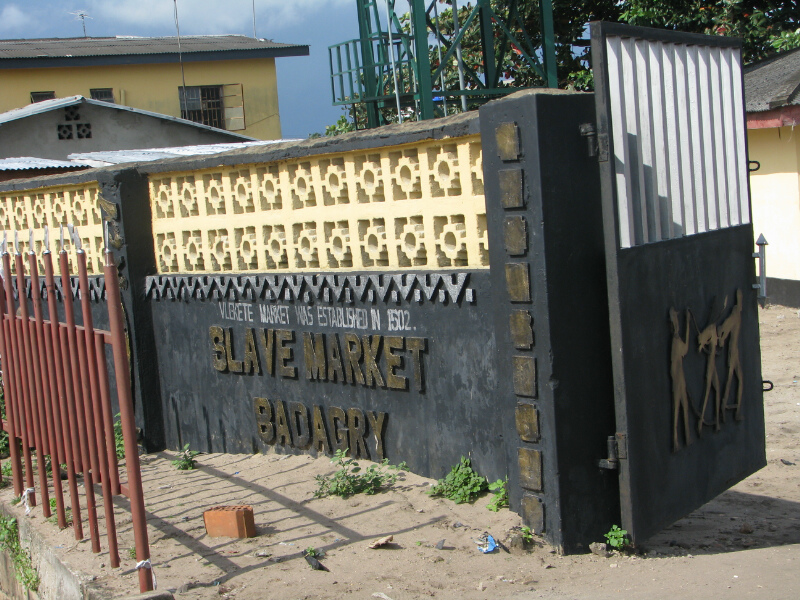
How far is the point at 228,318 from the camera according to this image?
20.2ft

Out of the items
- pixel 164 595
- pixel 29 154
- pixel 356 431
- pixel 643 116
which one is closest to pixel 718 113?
pixel 643 116

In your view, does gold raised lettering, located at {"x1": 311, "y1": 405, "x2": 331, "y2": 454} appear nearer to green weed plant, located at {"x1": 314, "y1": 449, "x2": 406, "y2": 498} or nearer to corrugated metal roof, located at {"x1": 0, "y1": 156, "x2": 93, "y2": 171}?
green weed plant, located at {"x1": 314, "y1": 449, "x2": 406, "y2": 498}

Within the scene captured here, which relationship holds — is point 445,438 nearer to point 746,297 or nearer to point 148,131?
point 746,297

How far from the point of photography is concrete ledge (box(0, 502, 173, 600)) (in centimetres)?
404

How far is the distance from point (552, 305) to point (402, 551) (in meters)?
1.36

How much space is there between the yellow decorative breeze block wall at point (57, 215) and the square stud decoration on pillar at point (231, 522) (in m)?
3.20

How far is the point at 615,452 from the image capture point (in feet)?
13.5

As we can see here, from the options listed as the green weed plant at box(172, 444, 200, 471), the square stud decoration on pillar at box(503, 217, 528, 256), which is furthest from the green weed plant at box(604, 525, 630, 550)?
the green weed plant at box(172, 444, 200, 471)

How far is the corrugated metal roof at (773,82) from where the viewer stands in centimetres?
Answer: 1159

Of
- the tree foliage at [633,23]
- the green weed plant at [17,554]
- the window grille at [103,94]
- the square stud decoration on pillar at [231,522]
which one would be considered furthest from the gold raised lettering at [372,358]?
the window grille at [103,94]

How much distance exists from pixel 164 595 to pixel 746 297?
351 centimetres

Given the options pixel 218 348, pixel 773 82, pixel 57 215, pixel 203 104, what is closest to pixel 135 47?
pixel 203 104

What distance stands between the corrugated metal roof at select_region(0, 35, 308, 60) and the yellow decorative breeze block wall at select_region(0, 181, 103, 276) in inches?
732

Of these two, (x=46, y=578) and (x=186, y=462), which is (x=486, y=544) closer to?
(x=46, y=578)
